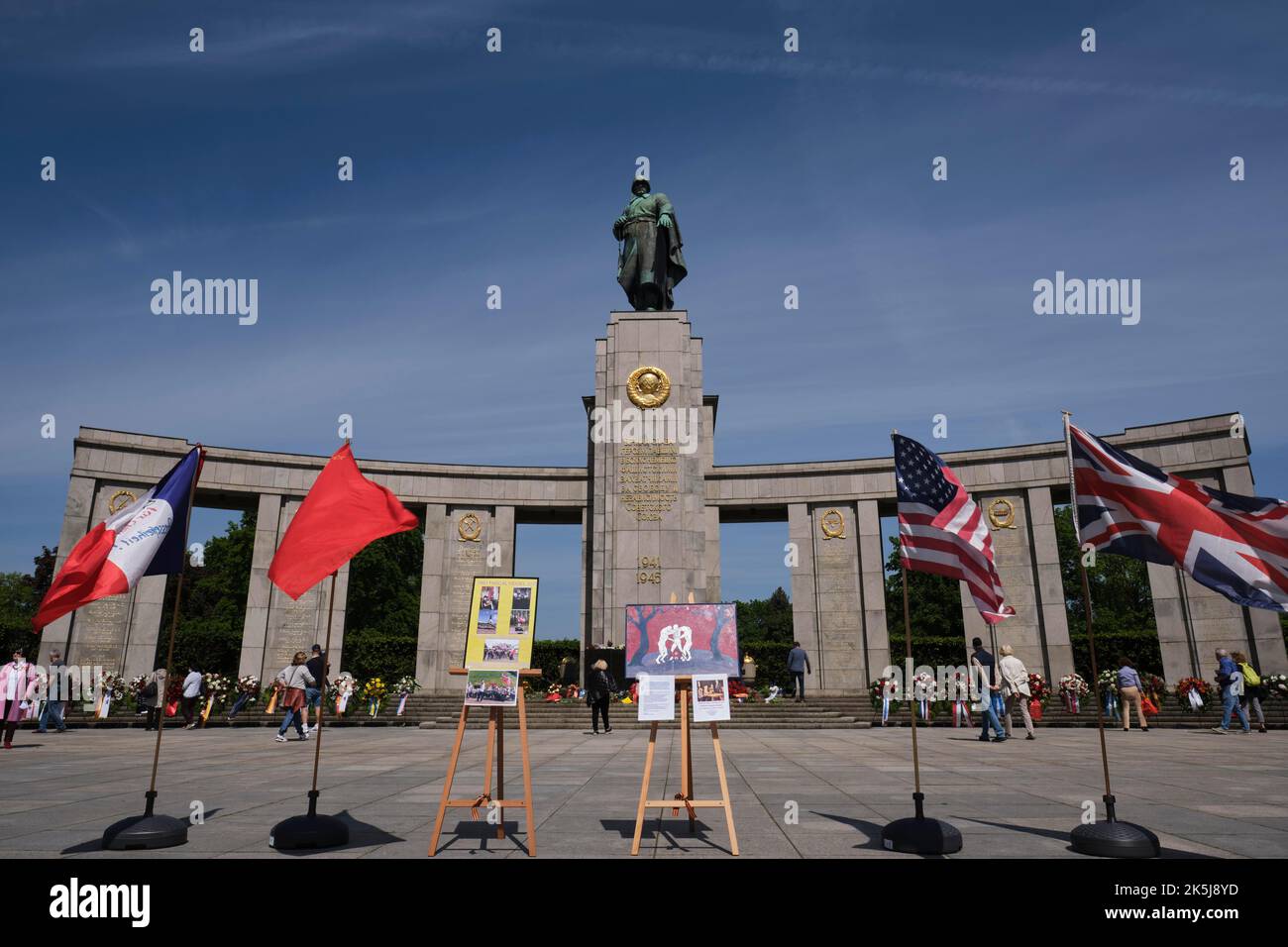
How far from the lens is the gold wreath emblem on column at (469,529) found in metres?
36.4

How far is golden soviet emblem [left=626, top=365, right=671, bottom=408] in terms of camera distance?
34250 millimetres

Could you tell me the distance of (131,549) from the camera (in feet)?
25.4

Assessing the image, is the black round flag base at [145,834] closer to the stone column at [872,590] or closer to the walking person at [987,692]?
the walking person at [987,692]

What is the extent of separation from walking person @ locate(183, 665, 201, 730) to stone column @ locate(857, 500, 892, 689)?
83.3 feet

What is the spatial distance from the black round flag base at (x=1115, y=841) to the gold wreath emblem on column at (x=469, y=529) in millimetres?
32151

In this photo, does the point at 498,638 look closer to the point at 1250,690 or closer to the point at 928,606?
the point at 1250,690

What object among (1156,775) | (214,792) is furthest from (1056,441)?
(214,792)

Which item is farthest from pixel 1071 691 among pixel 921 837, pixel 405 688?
pixel 405 688

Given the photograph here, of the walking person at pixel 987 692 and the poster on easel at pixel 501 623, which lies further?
the walking person at pixel 987 692

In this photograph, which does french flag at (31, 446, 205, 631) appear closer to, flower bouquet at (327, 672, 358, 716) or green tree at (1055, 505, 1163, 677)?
flower bouquet at (327, 672, 358, 716)

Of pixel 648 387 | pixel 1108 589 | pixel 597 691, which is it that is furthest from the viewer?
pixel 1108 589

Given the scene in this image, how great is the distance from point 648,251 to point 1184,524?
102 feet

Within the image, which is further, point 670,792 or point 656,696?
point 670,792

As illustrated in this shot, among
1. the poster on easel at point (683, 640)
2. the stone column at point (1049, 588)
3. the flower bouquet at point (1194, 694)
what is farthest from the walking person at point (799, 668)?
the poster on easel at point (683, 640)
